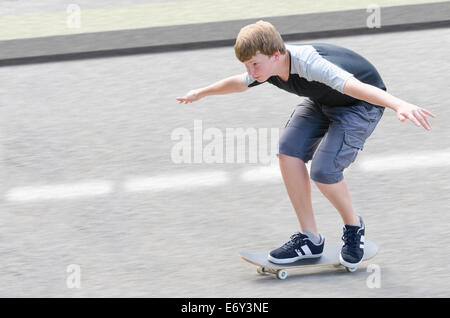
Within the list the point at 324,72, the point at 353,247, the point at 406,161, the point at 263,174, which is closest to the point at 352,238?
the point at 353,247

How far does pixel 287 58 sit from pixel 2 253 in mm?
2186

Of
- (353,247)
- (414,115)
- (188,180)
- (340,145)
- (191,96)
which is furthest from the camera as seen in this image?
(188,180)

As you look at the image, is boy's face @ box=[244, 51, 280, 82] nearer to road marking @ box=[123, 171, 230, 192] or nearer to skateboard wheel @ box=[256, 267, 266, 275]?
skateboard wheel @ box=[256, 267, 266, 275]

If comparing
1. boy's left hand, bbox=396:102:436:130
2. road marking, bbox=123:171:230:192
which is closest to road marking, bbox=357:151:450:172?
road marking, bbox=123:171:230:192

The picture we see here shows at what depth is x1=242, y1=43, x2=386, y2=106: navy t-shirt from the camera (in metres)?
4.63

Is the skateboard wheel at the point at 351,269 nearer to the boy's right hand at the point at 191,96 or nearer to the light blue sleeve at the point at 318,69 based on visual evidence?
the light blue sleeve at the point at 318,69

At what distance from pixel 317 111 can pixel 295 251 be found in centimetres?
79

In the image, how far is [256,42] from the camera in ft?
15.0

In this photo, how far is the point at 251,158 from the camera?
6918mm

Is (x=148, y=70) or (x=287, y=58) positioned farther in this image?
(x=148, y=70)

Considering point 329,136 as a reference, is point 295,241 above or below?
below

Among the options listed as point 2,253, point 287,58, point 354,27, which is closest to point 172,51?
point 354,27

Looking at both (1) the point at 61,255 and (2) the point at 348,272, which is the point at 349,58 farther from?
(1) the point at 61,255

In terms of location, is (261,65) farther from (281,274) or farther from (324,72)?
(281,274)
